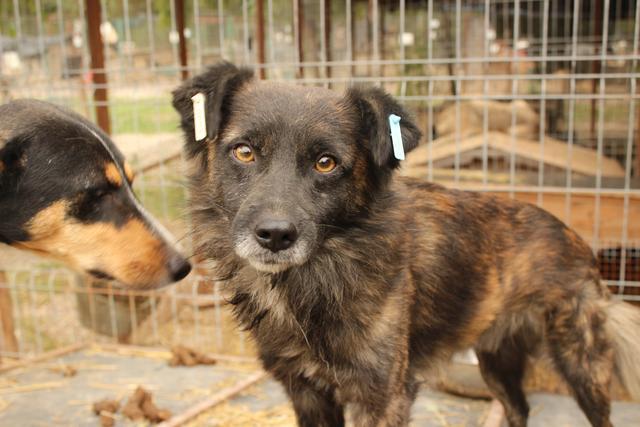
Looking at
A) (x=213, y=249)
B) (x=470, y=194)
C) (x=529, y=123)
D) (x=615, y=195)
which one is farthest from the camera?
(x=529, y=123)

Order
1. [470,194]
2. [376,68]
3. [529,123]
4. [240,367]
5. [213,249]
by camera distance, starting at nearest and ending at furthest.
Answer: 1. [213,249]
2. [470,194]
3. [240,367]
4. [376,68]
5. [529,123]

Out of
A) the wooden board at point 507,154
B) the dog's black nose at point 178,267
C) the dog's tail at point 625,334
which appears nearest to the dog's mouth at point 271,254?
the dog's black nose at point 178,267

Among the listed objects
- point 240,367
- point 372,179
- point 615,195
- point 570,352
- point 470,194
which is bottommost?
point 240,367

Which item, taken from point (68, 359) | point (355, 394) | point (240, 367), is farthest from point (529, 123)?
point (355, 394)

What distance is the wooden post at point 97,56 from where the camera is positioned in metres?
4.71

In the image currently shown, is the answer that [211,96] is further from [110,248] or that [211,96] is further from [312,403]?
[312,403]

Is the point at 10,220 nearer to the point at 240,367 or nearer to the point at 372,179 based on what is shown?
the point at 372,179

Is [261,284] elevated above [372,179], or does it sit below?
below

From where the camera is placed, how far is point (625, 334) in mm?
2957

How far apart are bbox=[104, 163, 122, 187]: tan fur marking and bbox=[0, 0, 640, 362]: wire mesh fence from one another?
0.81 feet

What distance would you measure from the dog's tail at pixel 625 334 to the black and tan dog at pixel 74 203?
194 cm

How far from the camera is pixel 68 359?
15.1ft

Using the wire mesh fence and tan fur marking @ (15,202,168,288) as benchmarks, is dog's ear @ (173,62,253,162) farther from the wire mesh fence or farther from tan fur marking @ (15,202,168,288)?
tan fur marking @ (15,202,168,288)

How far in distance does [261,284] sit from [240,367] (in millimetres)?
2041
